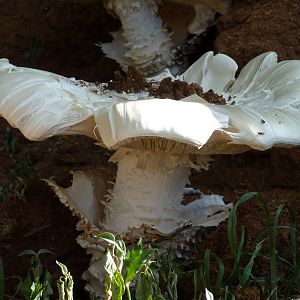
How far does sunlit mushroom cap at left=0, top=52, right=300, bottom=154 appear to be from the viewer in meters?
1.60

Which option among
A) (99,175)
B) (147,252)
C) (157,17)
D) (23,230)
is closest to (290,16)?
(157,17)

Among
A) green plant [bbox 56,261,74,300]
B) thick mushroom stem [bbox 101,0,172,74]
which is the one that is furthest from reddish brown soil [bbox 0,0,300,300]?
green plant [bbox 56,261,74,300]

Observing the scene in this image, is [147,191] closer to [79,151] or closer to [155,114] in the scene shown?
[155,114]

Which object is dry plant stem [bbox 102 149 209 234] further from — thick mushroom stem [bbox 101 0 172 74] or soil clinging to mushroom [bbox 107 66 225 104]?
thick mushroom stem [bbox 101 0 172 74]

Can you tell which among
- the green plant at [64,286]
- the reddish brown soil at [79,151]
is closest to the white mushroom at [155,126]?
the reddish brown soil at [79,151]

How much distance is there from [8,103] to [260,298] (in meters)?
0.81

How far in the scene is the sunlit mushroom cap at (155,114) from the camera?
160cm

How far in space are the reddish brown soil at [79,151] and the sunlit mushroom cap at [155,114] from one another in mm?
383

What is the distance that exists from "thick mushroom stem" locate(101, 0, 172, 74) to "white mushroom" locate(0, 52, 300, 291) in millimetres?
871

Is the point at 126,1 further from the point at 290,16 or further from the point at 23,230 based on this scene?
the point at 23,230

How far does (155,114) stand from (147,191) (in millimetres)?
528

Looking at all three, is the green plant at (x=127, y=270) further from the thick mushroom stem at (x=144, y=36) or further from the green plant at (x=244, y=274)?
the thick mushroom stem at (x=144, y=36)

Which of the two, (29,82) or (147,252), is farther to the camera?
(29,82)

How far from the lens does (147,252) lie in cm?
158
